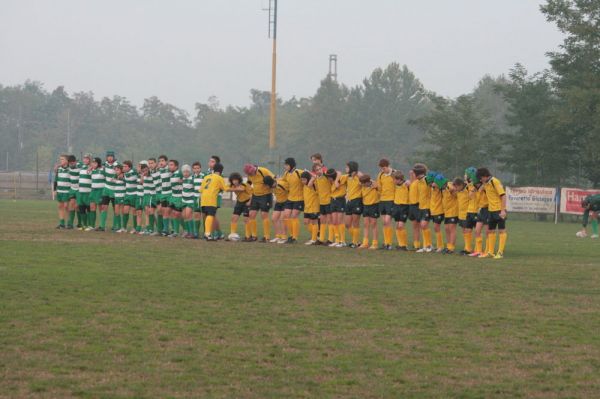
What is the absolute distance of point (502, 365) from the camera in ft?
30.8

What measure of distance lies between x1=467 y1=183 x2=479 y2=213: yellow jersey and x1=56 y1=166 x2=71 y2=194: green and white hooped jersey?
11002 millimetres

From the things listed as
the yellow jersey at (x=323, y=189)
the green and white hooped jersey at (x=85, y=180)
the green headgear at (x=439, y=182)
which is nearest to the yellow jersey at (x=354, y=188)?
the yellow jersey at (x=323, y=189)

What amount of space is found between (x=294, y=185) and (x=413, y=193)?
3140mm

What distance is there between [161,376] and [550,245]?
19794 mm

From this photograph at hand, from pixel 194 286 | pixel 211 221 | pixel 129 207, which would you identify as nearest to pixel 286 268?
pixel 194 286

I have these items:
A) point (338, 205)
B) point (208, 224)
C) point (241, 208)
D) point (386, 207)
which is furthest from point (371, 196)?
point (208, 224)

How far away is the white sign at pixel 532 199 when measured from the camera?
4709 centimetres

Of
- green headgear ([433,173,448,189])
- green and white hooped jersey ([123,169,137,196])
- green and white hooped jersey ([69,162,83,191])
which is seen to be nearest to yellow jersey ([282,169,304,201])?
green headgear ([433,173,448,189])

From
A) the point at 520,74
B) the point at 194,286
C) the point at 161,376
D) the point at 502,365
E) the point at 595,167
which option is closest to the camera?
the point at 161,376

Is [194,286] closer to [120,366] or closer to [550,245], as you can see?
[120,366]

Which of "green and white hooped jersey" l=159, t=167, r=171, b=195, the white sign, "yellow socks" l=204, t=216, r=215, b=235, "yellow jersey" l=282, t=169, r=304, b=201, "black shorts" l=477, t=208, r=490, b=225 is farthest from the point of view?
the white sign

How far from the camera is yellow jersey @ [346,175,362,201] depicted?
24.1m

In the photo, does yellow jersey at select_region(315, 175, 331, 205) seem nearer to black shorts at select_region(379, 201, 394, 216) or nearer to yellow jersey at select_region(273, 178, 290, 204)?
yellow jersey at select_region(273, 178, 290, 204)

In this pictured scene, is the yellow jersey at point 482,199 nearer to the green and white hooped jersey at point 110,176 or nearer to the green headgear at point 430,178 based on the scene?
the green headgear at point 430,178
